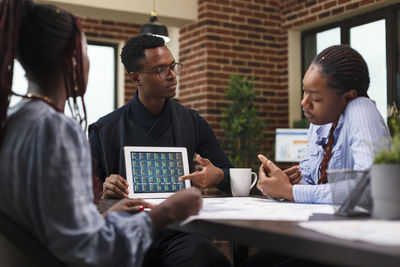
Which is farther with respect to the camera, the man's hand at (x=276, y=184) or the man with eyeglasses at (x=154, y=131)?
the man with eyeglasses at (x=154, y=131)

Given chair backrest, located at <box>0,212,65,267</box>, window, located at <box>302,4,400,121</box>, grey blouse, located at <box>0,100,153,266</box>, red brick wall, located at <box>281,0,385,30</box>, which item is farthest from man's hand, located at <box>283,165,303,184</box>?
red brick wall, located at <box>281,0,385,30</box>

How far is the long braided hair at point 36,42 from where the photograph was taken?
3.43ft

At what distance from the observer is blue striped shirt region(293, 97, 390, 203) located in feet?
5.03

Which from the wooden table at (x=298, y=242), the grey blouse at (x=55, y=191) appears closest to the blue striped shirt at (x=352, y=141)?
the wooden table at (x=298, y=242)

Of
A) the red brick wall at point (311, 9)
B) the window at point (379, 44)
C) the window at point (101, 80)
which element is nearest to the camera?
the window at point (379, 44)

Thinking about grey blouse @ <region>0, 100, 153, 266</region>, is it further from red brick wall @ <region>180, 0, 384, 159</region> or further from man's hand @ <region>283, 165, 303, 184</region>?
red brick wall @ <region>180, 0, 384, 159</region>

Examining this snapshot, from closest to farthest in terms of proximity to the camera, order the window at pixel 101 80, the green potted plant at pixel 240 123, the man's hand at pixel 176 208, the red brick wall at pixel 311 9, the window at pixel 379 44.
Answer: the man's hand at pixel 176 208 < the window at pixel 379 44 < the red brick wall at pixel 311 9 < the green potted plant at pixel 240 123 < the window at pixel 101 80

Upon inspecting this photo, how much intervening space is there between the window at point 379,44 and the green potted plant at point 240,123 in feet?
3.75

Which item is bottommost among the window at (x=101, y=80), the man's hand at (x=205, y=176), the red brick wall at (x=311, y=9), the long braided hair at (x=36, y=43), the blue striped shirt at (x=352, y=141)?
the man's hand at (x=205, y=176)

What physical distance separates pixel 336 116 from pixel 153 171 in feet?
2.29

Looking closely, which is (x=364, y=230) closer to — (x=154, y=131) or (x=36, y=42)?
(x=36, y=42)

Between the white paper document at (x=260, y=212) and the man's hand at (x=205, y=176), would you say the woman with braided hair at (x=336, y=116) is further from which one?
the man's hand at (x=205, y=176)

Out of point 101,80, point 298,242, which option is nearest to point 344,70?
point 298,242

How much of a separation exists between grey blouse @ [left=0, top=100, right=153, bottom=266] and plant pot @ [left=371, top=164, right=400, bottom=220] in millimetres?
A: 516
